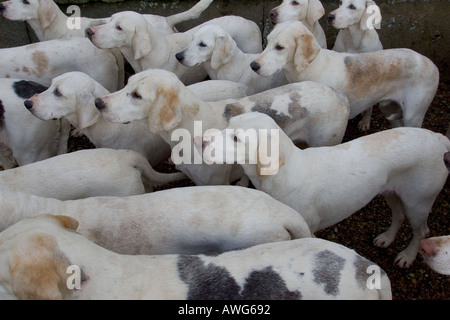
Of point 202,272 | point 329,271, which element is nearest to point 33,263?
point 202,272

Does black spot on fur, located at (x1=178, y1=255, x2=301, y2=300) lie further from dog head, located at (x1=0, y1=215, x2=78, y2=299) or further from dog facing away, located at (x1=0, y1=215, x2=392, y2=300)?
dog head, located at (x1=0, y1=215, x2=78, y2=299)

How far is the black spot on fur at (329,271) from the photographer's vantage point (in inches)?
100

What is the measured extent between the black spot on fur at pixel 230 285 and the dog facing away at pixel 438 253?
0.99m

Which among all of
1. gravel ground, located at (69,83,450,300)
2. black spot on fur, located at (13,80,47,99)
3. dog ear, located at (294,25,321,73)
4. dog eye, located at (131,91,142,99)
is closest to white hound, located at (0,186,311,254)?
dog eye, located at (131,91,142,99)

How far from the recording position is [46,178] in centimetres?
359

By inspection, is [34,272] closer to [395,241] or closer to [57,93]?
[57,93]

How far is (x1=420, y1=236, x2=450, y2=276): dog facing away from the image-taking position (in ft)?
9.86

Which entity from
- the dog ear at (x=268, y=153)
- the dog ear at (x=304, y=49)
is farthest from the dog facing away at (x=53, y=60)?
the dog ear at (x=268, y=153)

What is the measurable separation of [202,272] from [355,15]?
11.2ft

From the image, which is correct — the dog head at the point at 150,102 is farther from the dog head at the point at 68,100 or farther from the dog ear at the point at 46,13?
the dog ear at the point at 46,13

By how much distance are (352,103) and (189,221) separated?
2.37 metres

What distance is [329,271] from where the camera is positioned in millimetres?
2582
